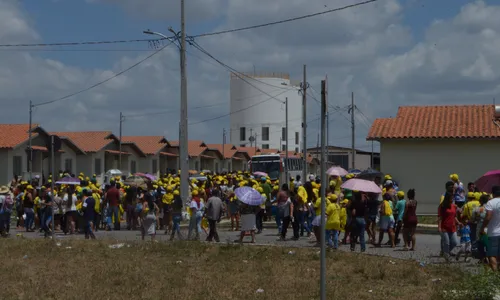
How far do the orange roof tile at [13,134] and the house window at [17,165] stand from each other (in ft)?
Result: 3.80

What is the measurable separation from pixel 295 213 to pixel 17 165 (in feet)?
99.1

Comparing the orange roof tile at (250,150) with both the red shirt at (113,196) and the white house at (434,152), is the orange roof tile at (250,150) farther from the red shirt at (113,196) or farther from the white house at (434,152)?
the red shirt at (113,196)

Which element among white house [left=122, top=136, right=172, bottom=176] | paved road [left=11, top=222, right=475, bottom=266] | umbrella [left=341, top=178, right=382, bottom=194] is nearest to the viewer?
paved road [left=11, top=222, right=475, bottom=266]

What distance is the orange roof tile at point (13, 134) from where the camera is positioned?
47419mm

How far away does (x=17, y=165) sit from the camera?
49062mm

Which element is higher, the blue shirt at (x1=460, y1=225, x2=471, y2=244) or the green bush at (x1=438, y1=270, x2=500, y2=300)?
the blue shirt at (x1=460, y1=225, x2=471, y2=244)

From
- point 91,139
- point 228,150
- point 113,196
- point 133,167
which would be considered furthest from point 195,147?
point 113,196

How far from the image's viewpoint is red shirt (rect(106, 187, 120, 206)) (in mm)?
26812

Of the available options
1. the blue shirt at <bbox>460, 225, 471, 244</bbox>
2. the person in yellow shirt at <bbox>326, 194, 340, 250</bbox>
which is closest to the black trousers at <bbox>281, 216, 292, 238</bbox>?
the person in yellow shirt at <bbox>326, 194, 340, 250</bbox>

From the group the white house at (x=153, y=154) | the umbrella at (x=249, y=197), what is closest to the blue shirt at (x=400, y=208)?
the umbrella at (x=249, y=197)

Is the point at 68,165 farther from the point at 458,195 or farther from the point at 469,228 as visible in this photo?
the point at 469,228

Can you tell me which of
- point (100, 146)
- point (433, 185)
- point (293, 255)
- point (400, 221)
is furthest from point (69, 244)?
point (100, 146)

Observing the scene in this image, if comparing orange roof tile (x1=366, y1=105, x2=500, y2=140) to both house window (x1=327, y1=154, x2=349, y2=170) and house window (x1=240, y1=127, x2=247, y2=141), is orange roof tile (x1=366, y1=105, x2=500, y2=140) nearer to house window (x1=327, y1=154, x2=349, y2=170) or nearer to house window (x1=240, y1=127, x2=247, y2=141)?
house window (x1=327, y1=154, x2=349, y2=170)

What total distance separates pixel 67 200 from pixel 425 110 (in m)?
19.4
